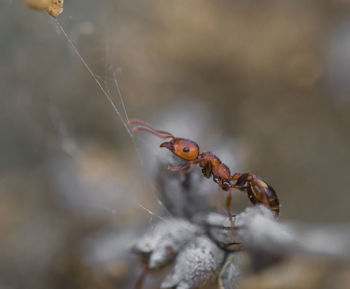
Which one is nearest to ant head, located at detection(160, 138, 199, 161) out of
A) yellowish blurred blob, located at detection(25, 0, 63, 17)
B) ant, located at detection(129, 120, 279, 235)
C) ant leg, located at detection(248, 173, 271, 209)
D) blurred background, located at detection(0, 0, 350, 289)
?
ant, located at detection(129, 120, 279, 235)

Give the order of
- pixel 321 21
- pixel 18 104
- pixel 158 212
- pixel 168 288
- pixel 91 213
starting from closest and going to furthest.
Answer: pixel 168 288
pixel 158 212
pixel 91 213
pixel 18 104
pixel 321 21

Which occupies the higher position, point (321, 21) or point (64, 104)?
point (321, 21)

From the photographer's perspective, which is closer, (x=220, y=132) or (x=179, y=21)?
(x=220, y=132)

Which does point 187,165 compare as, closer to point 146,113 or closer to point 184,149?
point 184,149

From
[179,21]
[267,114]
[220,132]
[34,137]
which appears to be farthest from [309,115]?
[34,137]

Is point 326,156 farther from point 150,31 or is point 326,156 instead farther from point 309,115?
point 150,31

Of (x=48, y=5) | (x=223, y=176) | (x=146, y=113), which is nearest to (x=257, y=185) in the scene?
(x=223, y=176)

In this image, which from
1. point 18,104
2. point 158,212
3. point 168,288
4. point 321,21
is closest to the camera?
point 168,288
